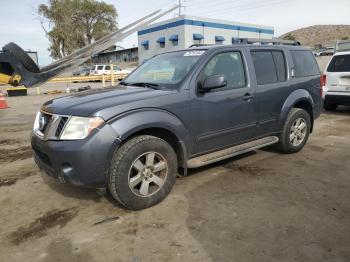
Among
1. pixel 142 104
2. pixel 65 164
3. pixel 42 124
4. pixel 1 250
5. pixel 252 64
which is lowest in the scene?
pixel 1 250

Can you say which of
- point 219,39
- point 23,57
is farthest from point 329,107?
point 219,39

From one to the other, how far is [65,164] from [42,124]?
737 millimetres

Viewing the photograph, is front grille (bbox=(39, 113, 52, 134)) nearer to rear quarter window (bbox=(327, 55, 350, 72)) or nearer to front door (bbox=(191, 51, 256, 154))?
front door (bbox=(191, 51, 256, 154))

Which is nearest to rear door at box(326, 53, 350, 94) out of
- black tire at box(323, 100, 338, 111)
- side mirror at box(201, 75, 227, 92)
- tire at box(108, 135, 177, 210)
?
black tire at box(323, 100, 338, 111)

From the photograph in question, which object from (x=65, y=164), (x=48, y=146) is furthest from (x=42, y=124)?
(x=65, y=164)

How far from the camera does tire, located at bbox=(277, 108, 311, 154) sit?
5.47 m

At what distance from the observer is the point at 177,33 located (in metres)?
40.8

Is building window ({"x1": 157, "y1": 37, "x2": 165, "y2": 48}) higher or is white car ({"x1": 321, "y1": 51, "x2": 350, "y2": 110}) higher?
building window ({"x1": 157, "y1": 37, "x2": 165, "y2": 48})

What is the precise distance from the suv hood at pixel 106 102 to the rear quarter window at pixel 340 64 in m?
7.14

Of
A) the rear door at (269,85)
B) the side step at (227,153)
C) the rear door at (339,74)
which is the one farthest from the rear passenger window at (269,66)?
the rear door at (339,74)

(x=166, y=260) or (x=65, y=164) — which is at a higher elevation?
(x=65, y=164)

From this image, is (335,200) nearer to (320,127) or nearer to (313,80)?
(313,80)

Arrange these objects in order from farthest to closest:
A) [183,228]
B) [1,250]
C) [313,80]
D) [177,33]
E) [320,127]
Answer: [177,33] → [320,127] → [313,80] → [183,228] → [1,250]

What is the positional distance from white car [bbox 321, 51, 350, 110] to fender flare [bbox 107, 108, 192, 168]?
685 cm
